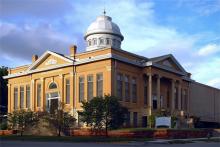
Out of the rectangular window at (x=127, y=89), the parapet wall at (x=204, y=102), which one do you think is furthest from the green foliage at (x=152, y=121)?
the parapet wall at (x=204, y=102)

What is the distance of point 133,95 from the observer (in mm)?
61625

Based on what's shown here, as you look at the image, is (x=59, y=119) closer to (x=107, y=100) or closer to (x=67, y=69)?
(x=107, y=100)

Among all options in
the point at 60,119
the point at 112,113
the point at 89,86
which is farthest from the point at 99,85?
the point at 112,113

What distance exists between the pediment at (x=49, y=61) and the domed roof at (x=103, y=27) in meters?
10.8

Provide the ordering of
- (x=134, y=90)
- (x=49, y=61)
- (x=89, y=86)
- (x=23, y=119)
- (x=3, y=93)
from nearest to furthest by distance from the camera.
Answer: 1. (x=23, y=119)
2. (x=89, y=86)
3. (x=134, y=90)
4. (x=49, y=61)
5. (x=3, y=93)

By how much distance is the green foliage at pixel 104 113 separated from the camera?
145 ft

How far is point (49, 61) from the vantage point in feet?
217

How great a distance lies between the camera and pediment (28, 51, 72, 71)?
6364cm

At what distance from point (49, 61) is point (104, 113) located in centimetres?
2407

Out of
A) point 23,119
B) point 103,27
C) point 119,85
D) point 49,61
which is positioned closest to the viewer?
point 23,119

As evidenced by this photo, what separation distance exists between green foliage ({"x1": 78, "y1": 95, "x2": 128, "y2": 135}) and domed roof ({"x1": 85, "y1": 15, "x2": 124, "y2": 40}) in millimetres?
29402

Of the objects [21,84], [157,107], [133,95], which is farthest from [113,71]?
[21,84]

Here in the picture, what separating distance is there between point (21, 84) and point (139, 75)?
21.0 meters

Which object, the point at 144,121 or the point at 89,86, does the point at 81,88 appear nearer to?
the point at 89,86
